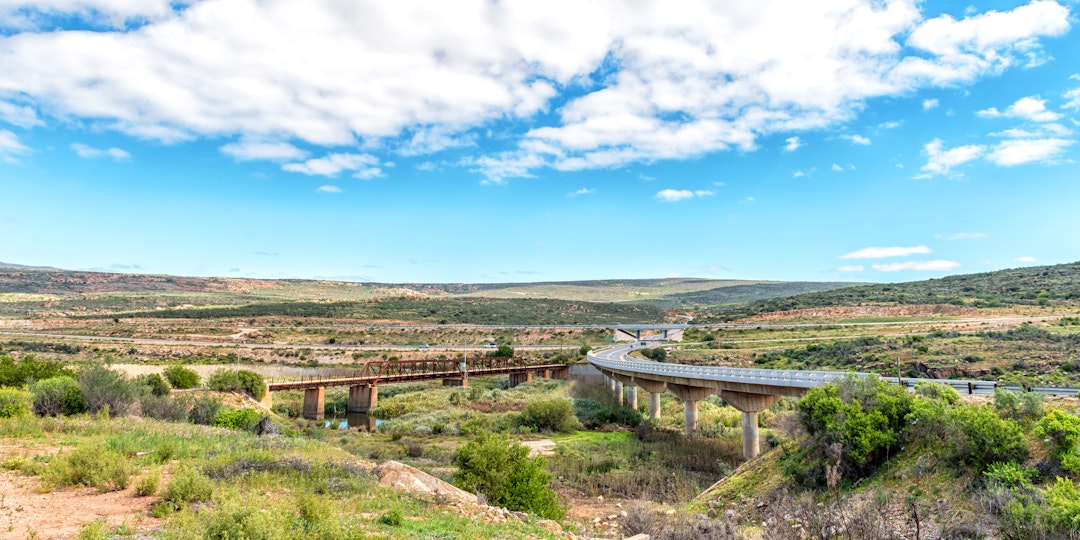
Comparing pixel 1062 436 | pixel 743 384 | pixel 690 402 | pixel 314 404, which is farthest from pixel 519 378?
pixel 1062 436

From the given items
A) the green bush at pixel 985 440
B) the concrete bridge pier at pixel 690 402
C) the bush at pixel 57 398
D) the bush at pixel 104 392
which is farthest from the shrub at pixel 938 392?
the bush at pixel 57 398

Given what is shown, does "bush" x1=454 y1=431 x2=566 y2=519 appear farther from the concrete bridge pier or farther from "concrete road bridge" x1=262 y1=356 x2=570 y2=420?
"concrete road bridge" x1=262 y1=356 x2=570 y2=420

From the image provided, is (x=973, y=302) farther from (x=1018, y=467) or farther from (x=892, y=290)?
(x=1018, y=467)

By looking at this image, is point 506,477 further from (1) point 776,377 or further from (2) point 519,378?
(2) point 519,378

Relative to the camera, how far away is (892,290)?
101562 millimetres

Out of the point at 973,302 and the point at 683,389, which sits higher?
the point at 973,302

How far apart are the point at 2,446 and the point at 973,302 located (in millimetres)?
93220

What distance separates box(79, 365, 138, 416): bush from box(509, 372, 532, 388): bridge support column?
40.4 meters

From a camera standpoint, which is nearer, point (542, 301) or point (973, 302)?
point (973, 302)

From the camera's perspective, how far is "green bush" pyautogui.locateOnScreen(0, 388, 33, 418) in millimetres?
20359

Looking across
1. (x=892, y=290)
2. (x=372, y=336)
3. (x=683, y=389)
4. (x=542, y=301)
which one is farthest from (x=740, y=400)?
(x=542, y=301)

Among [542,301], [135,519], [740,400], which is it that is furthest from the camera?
[542,301]

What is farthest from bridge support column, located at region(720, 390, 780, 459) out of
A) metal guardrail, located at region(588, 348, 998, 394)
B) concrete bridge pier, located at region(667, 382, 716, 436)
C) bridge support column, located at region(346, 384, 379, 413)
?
bridge support column, located at region(346, 384, 379, 413)

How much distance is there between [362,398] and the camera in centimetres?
5147
